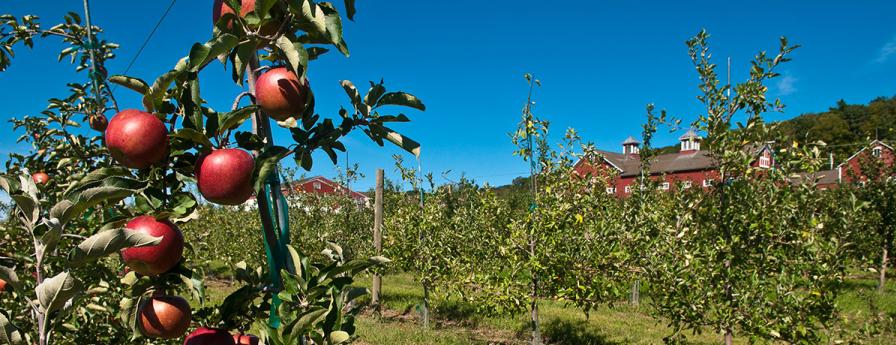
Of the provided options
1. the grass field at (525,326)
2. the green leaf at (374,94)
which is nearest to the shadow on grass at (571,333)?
the grass field at (525,326)

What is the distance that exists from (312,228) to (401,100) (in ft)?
34.3

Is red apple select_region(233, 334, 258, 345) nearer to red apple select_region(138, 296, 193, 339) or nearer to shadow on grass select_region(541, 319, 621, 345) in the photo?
red apple select_region(138, 296, 193, 339)

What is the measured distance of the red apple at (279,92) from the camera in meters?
0.96

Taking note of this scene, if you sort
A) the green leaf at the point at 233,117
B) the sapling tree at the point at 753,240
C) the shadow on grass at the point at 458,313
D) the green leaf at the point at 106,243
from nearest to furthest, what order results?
the green leaf at the point at 106,243
the green leaf at the point at 233,117
the sapling tree at the point at 753,240
the shadow on grass at the point at 458,313

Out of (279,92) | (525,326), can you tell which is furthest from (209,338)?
(525,326)

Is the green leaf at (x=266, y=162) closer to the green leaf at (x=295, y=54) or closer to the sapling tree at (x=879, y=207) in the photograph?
the green leaf at (x=295, y=54)

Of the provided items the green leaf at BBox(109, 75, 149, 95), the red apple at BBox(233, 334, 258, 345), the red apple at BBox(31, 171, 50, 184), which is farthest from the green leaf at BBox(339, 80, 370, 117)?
the red apple at BBox(31, 171, 50, 184)

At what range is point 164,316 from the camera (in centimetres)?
108

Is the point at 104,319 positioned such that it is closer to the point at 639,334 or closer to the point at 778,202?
the point at 778,202

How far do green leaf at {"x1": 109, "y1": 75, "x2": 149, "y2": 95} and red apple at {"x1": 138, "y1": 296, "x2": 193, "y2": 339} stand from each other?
1.44ft

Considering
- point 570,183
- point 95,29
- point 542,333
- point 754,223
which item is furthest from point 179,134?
point 542,333

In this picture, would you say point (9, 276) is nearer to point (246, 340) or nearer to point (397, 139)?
point (246, 340)

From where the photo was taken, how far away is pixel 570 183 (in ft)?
18.6

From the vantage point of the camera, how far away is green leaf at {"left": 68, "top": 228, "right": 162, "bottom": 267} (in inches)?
33.4
